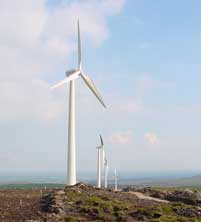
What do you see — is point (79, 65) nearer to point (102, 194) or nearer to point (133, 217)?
point (102, 194)


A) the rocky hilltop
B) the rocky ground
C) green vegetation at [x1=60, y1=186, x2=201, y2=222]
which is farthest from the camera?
green vegetation at [x1=60, y1=186, x2=201, y2=222]

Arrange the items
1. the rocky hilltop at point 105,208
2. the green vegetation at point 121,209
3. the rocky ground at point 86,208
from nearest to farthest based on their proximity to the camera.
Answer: the rocky ground at point 86,208, the rocky hilltop at point 105,208, the green vegetation at point 121,209

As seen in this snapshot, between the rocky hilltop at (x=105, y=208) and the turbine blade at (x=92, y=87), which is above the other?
the turbine blade at (x=92, y=87)

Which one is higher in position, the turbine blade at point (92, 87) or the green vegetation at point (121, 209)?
the turbine blade at point (92, 87)

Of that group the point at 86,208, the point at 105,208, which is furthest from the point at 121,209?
the point at 86,208

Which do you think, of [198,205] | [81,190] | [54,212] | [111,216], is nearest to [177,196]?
[198,205]

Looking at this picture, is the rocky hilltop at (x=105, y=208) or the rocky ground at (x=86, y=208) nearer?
the rocky ground at (x=86, y=208)

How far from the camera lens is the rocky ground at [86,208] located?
48.2 meters

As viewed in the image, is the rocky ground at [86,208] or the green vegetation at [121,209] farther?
the green vegetation at [121,209]

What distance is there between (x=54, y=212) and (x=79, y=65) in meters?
27.1

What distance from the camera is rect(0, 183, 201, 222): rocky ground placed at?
4822cm

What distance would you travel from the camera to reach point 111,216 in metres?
49.7

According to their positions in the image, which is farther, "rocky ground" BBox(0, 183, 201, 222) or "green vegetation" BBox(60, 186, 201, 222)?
"green vegetation" BBox(60, 186, 201, 222)

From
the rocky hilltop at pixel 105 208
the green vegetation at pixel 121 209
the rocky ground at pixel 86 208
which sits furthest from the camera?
the green vegetation at pixel 121 209
